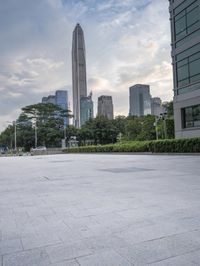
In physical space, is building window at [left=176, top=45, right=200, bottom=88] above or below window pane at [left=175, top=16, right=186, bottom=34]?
below

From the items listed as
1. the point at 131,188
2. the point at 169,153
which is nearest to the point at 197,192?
the point at 131,188

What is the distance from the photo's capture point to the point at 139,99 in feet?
455

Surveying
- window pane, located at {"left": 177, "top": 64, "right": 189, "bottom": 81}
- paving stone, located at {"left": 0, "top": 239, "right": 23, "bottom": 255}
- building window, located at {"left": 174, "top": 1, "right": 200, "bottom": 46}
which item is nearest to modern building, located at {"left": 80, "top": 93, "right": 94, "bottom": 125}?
building window, located at {"left": 174, "top": 1, "right": 200, "bottom": 46}

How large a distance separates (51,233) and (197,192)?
161 inches

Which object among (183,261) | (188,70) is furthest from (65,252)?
(188,70)

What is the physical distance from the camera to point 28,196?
291 inches

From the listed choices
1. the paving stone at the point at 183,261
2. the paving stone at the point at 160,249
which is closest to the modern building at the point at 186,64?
the paving stone at the point at 160,249

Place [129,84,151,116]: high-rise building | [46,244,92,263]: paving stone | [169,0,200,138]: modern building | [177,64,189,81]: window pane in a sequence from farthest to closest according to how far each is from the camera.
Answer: [129,84,151,116]: high-rise building → [177,64,189,81]: window pane → [169,0,200,138]: modern building → [46,244,92,263]: paving stone

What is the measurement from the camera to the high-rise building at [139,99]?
5394 inches

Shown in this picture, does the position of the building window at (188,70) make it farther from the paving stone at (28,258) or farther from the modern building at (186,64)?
the paving stone at (28,258)

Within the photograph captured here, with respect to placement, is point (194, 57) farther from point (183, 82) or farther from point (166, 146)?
point (166, 146)

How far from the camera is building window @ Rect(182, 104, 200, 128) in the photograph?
26655mm

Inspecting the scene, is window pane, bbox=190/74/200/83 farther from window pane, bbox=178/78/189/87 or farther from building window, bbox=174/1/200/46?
building window, bbox=174/1/200/46

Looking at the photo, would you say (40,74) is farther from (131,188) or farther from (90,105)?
(90,105)
